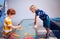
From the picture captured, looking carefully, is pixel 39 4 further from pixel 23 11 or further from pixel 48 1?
pixel 23 11

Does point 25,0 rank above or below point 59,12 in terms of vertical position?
above

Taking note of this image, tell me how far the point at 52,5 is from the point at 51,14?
348mm

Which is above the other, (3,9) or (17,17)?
(3,9)

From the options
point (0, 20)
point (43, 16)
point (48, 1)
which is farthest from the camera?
point (48, 1)

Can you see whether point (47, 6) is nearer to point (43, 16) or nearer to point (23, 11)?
point (23, 11)

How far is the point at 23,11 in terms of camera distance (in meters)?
5.01

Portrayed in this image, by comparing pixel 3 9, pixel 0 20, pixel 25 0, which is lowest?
pixel 0 20

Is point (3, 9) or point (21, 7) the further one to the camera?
point (21, 7)

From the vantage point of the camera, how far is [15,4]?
4.97m

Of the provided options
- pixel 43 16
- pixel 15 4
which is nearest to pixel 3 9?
pixel 15 4

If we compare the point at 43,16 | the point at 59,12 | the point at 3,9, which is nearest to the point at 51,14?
the point at 59,12

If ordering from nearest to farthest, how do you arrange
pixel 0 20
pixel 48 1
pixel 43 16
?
pixel 43 16, pixel 0 20, pixel 48 1

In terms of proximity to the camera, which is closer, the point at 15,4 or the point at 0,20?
the point at 0,20

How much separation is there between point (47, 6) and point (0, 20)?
1884 millimetres
